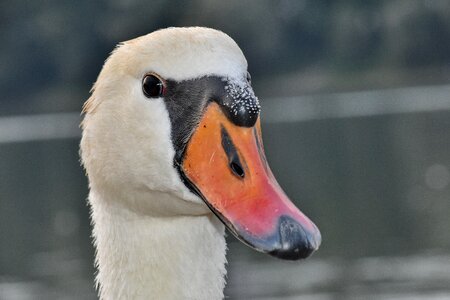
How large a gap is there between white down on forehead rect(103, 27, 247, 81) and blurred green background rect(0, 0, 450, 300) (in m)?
9.16

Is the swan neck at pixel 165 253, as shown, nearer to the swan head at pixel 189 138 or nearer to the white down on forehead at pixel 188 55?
the swan head at pixel 189 138

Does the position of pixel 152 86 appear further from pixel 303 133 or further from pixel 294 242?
pixel 303 133

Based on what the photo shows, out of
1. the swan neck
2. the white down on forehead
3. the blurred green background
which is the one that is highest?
the white down on forehead

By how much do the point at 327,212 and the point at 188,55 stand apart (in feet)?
45.6

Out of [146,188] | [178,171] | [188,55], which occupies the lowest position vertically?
[146,188]

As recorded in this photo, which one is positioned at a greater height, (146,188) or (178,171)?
(178,171)

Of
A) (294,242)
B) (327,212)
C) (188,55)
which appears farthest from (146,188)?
(327,212)

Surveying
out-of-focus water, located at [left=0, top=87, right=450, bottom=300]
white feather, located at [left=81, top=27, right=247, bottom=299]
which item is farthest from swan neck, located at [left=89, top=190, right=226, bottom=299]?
out-of-focus water, located at [left=0, top=87, right=450, bottom=300]

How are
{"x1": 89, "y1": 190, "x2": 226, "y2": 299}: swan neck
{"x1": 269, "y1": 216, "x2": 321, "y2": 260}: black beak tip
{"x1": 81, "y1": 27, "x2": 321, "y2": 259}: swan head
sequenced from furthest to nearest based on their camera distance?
{"x1": 89, "y1": 190, "x2": 226, "y2": 299}: swan neck, {"x1": 81, "y1": 27, "x2": 321, "y2": 259}: swan head, {"x1": 269, "y1": 216, "x2": 321, "y2": 260}: black beak tip

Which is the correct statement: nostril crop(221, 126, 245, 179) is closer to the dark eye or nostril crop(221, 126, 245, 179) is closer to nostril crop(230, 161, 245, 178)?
nostril crop(230, 161, 245, 178)

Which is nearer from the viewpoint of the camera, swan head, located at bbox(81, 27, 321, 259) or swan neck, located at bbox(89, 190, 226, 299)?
swan head, located at bbox(81, 27, 321, 259)

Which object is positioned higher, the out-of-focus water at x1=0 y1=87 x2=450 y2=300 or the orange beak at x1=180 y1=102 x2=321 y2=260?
the orange beak at x1=180 y1=102 x2=321 y2=260

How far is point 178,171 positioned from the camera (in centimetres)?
406

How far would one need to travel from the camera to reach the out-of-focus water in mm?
13797
